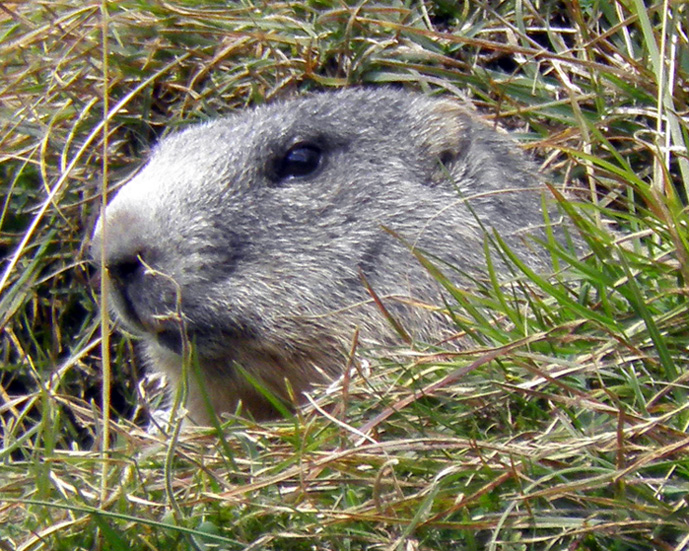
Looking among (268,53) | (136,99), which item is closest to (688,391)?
(268,53)

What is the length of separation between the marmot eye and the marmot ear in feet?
1.34

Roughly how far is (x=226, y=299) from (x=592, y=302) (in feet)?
3.29

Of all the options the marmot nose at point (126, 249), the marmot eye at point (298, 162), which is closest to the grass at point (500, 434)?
the marmot nose at point (126, 249)

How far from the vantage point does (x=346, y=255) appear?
2844 millimetres

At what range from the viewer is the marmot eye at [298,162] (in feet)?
9.96

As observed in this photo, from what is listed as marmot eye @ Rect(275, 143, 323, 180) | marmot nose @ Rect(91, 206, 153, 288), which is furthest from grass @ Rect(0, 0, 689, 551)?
marmot eye @ Rect(275, 143, 323, 180)

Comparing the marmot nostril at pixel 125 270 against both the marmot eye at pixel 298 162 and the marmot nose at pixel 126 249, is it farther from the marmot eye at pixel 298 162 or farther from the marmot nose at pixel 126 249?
the marmot eye at pixel 298 162

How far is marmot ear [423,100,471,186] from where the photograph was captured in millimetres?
3217

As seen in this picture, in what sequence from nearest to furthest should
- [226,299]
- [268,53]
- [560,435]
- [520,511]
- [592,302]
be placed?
[520,511] < [560,435] < [592,302] < [226,299] < [268,53]

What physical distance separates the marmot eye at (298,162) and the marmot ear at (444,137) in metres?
0.41

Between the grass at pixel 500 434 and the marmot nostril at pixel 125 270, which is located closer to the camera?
the grass at pixel 500 434

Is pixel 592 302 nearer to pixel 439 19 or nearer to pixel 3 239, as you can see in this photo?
pixel 439 19

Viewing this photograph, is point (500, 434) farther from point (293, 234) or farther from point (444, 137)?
point (444, 137)

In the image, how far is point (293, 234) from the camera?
2.85 metres
